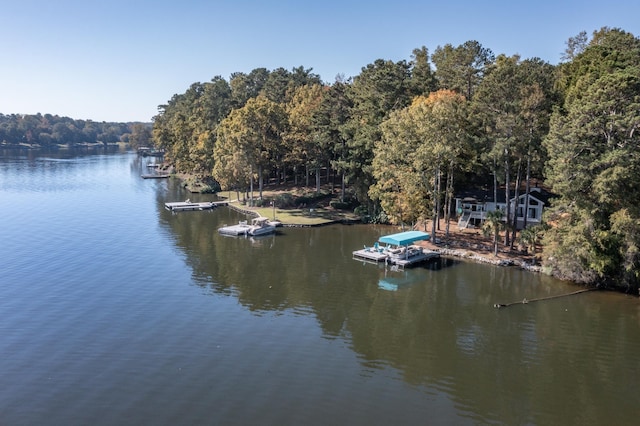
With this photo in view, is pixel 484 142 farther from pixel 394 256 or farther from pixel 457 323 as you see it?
pixel 457 323

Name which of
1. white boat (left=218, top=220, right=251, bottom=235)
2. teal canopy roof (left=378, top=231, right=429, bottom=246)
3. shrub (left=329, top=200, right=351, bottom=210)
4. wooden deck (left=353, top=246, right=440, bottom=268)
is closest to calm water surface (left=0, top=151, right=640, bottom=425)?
wooden deck (left=353, top=246, right=440, bottom=268)

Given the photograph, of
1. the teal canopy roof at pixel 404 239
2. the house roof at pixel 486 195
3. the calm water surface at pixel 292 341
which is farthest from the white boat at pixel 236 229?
the house roof at pixel 486 195

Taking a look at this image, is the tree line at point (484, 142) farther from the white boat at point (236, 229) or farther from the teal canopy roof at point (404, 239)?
the white boat at point (236, 229)

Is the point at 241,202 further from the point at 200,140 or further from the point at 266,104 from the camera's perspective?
the point at 200,140

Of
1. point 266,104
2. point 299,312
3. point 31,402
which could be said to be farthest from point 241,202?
point 31,402

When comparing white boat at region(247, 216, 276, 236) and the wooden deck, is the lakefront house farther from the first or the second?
white boat at region(247, 216, 276, 236)

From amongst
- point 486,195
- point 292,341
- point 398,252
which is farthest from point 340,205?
point 292,341
